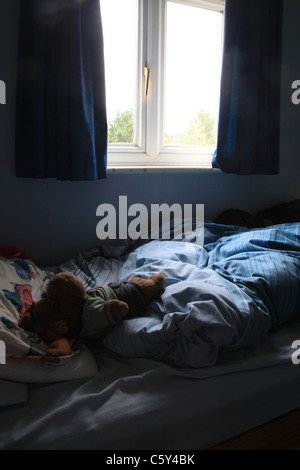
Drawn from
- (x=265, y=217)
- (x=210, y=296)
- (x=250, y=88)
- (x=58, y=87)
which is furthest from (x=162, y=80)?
(x=210, y=296)

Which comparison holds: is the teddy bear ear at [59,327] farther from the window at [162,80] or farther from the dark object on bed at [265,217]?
the dark object on bed at [265,217]

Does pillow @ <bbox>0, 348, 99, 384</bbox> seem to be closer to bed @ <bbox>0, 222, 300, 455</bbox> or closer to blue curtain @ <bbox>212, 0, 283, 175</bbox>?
bed @ <bbox>0, 222, 300, 455</bbox>

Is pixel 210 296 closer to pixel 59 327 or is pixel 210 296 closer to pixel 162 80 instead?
pixel 59 327

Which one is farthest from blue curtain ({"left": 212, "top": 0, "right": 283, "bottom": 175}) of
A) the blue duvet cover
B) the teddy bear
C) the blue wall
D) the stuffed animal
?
the stuffed animal

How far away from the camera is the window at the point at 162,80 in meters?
1.81

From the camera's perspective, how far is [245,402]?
0.83 metres

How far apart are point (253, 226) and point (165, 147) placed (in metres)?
0.74

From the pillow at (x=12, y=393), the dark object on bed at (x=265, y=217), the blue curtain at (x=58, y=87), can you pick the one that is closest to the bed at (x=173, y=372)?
the pillow at (x=12, y=393)

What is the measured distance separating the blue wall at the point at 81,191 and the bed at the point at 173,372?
525mm

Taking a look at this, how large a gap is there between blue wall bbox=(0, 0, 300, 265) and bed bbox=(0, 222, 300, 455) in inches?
20.7

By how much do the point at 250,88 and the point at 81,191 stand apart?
1191mm

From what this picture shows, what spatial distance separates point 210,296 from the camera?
92cm

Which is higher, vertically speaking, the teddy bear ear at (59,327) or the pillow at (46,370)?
the teddy bear ear at (59,327)
